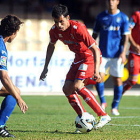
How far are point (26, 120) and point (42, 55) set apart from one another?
719 centimetres

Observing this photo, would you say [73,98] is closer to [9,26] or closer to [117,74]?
[9,26]

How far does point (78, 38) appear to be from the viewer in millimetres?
5340

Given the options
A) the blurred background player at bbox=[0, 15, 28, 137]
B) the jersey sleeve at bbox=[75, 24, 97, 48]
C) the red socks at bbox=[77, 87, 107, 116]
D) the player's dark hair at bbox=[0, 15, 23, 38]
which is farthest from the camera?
the red socks at bbox=[77, 87, 107, 116]

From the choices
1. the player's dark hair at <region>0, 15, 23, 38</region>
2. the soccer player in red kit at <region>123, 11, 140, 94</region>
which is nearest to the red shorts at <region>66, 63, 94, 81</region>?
the player's dark hair at <region>0, 15, 23, 38</region>

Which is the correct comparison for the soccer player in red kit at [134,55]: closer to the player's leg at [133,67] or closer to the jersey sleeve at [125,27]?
the player's leg at [133,67]

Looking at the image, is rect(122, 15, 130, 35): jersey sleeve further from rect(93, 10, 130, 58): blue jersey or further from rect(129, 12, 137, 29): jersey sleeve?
rect(129, 12, 137, 29): jersey sleeve

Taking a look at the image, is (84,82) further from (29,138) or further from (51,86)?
(51,86)

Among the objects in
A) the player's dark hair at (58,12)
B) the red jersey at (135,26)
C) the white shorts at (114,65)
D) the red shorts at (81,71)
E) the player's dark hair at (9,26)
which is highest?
the player's dark hair at (58,12)

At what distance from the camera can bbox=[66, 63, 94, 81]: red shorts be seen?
5429mm

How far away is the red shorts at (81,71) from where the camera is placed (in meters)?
5.43

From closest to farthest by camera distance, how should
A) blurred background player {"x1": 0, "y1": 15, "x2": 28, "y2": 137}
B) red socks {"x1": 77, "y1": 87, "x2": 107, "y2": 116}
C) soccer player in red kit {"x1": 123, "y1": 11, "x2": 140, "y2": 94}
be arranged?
blurred background player {"x1": 0, "y1": 15, "x2": 28, "y2": 137} < red socks {"x1": 77, "y1": 87, "x2": 107, "y2": 116} < soccer player in red kit {"x1": 123, "y1": 11, "x2": 140, "y2": 94}

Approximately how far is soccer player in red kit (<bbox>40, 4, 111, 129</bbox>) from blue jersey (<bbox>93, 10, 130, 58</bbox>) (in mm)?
2317

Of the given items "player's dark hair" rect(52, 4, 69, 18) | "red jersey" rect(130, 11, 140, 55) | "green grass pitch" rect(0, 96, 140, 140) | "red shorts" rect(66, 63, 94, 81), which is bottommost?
"green grass pitch" rect(0, 96, 140, 140)

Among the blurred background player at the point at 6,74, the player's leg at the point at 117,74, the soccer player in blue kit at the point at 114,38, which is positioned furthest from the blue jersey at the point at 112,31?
the blurred background player at the point at 6,74
